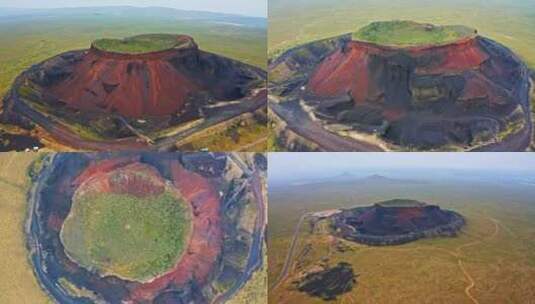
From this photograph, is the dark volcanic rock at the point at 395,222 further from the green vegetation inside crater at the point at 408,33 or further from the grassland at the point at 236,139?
the green vegetation inside crater at the point at 408,33

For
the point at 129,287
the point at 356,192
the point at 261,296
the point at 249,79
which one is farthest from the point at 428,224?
the point at 129,287

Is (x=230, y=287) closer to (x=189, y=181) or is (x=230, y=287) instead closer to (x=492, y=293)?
(x=189, y=181)

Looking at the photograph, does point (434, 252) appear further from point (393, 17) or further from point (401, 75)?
point (393, 17)

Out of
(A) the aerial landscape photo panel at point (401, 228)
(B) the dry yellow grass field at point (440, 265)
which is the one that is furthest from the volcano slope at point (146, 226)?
(B) the dry yellow grass field at point (440, 265)

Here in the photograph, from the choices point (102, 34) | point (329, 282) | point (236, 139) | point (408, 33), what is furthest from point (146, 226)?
point (408, 33)

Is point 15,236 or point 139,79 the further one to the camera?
point 139,79

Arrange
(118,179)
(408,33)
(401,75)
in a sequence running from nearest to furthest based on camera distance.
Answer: (118,179)
(401,75)
(408,33)
